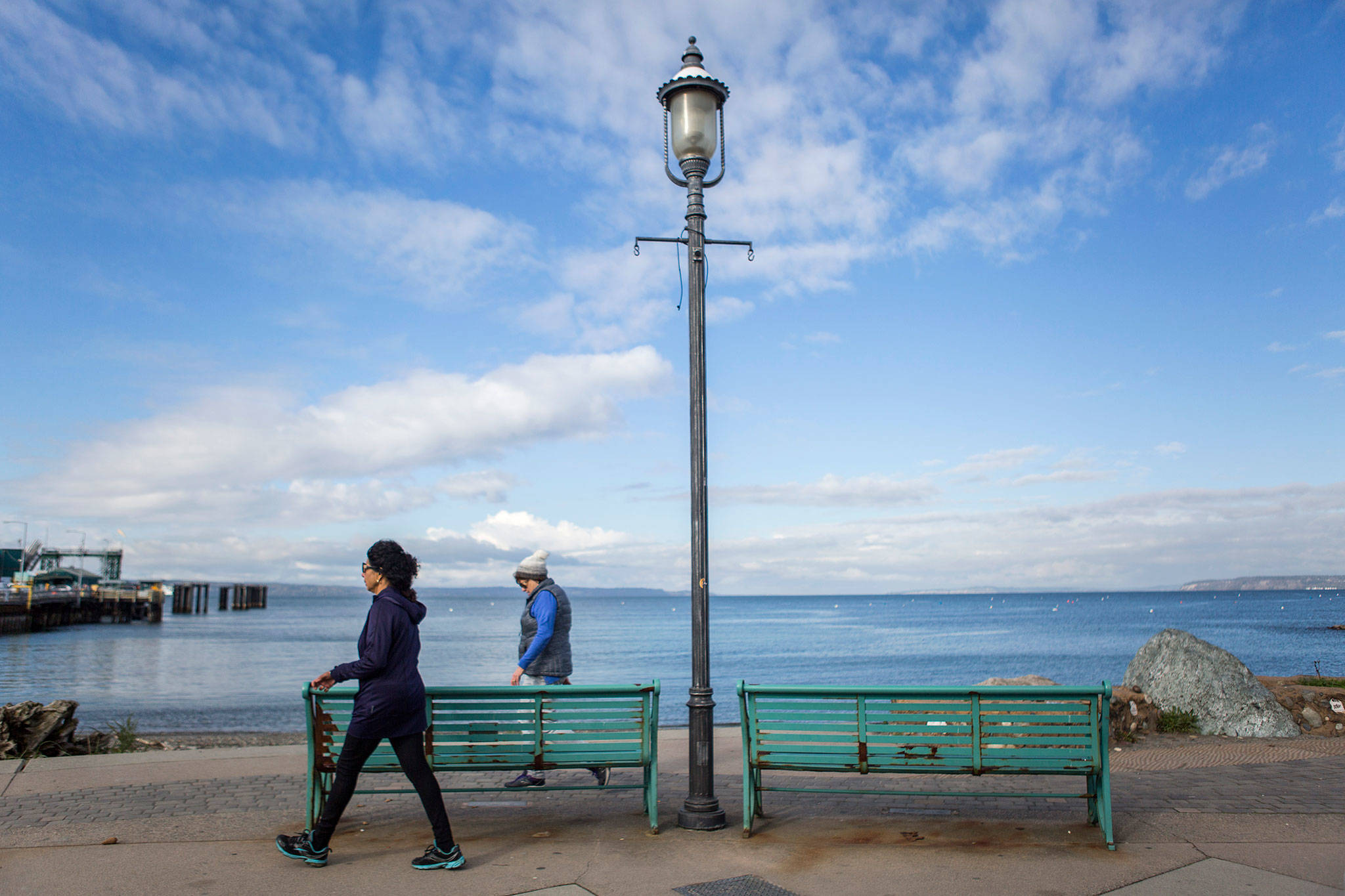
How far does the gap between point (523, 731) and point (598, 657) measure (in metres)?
41.3

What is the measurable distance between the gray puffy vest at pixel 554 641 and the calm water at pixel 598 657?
13.1 meters

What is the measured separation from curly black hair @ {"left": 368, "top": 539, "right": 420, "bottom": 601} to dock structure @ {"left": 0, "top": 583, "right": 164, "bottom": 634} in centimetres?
6877

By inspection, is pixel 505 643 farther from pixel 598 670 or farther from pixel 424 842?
pixel 424 842

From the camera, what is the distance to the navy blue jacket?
195 inches

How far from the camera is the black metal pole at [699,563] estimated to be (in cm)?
582

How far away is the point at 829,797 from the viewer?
681cm

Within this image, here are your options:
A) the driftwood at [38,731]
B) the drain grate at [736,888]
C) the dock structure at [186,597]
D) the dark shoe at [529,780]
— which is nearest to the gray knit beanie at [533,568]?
the dark shoe at [529,780]

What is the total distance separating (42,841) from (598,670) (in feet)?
109

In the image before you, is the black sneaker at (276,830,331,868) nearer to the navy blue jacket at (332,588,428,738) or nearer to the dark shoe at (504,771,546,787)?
the navy blue jacket at (332,588,428,738)

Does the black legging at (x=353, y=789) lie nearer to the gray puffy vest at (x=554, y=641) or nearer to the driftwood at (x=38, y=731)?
the gray puffy vest at (x=554, y=641)

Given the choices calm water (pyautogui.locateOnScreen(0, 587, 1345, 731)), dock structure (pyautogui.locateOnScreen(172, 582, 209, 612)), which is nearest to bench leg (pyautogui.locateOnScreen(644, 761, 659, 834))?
calm water (pyautogui.locateOnScreen(0, 587, 1345, 731))

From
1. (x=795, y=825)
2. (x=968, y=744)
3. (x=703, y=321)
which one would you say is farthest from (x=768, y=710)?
(x=703, y=321)

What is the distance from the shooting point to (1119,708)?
31.2ft

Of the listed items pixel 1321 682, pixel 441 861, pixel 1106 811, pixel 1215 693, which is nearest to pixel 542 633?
pixel 441 861
